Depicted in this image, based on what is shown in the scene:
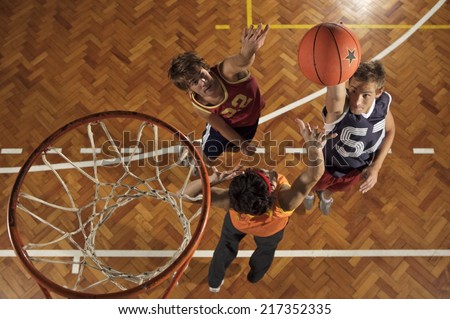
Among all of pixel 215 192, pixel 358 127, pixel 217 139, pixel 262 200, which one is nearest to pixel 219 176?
pixel 217 139

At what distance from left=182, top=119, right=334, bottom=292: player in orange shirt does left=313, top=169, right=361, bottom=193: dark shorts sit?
22.5 inches

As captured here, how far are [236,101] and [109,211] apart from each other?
1.34 meters

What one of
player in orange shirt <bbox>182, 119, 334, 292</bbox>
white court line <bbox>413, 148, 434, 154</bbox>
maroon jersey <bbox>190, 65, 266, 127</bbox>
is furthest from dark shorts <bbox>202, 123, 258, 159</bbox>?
white court line <bbox>413, 148, 434, 154</bbox>

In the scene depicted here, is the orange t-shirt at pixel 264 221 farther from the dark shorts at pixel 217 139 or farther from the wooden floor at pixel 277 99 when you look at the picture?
the wooden floor at pixel 277 99

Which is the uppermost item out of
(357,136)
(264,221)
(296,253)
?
(357,136)

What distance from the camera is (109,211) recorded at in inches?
133

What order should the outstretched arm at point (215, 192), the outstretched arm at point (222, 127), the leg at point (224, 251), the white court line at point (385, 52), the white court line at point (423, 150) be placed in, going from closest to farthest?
the outstretched arm at point (215, 192) → the leg at point (224, 251) → the outstretched arm at point (222, 127) → the white court line at point (423, 150) → the white court line at point (385, 52)

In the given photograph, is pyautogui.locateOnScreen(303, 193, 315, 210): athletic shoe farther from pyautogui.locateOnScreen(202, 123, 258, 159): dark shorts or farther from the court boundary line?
pyautogui.locateOnScreen(202, 123, 258, 159): dark shorts

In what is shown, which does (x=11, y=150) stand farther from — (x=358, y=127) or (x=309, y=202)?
(x=358, y=127)

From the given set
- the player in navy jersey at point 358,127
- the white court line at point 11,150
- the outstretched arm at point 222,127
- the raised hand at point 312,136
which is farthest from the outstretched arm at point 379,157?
the white court line at point 11,150

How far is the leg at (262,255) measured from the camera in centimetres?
274

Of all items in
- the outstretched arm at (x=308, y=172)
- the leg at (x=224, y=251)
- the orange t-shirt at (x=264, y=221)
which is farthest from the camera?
the leg at (x=224, y=251)
